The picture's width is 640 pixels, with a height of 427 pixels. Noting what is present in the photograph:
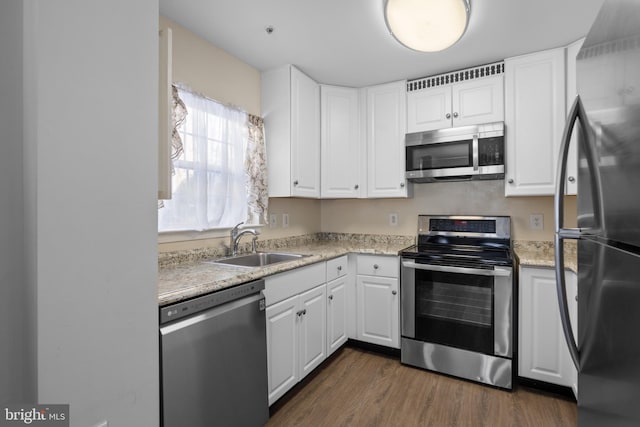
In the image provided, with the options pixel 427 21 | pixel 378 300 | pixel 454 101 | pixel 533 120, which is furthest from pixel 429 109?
pixel 378 300

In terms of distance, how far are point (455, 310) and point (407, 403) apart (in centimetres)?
73

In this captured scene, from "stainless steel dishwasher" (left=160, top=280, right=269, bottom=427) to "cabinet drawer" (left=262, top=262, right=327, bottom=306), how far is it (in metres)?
0.13

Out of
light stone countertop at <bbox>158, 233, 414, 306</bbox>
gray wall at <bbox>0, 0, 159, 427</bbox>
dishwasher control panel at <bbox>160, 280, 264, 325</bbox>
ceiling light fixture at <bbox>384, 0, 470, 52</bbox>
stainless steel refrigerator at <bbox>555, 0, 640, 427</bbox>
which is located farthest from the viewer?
ceiling light fixture at <bbox>384, 0, 470, 52</bbox>

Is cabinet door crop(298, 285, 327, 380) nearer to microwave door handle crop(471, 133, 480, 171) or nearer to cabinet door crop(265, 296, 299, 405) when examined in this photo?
cabinet door crop(265, 296, 299, 405)

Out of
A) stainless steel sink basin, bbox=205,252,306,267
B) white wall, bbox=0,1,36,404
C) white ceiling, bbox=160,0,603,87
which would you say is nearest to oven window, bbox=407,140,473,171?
white ceiling, bbox=160,0,603,87

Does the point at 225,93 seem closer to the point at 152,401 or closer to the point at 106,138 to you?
the point at 106,138

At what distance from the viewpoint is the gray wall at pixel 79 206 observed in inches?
29.6

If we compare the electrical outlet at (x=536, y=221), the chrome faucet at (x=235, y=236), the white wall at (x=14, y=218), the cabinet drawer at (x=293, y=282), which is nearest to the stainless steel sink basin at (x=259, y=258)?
the chrome faucet at (x=235, y=236)

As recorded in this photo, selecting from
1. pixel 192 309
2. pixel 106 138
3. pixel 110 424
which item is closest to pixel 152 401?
pixel 110 424

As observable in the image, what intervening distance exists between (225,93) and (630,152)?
92.5 inches

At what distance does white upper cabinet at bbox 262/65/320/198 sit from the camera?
261 cm

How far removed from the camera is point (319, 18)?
191cm

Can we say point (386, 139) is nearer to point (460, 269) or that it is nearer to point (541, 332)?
point (460, 269)

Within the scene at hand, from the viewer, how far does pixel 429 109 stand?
2.73 metres
